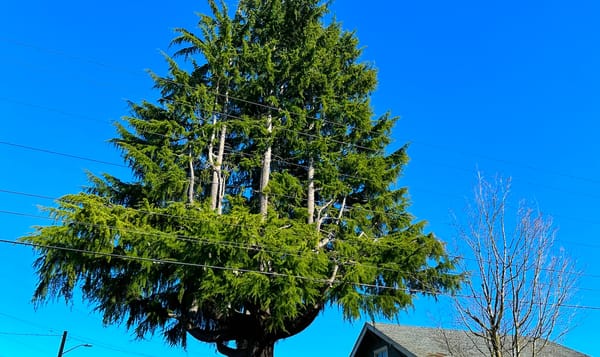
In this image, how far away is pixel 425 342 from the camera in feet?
55.0

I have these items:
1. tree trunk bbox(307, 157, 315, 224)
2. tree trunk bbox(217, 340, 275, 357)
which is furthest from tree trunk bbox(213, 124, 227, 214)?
tree trunk bbox(217, 340, 275, 357)

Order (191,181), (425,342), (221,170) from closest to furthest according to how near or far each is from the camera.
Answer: (191,181) → (221,170) → (425,342)

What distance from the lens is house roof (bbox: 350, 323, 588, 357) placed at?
15.6 m

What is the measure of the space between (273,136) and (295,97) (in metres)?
1.98

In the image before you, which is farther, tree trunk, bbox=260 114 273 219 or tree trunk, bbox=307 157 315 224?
tree trunk, bbox=307 157 315 224

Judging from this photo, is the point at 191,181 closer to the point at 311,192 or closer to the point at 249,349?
the point at 311,192

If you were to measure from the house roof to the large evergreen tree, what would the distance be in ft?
12.0

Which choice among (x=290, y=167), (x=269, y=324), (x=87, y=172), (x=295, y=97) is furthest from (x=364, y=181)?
(x=87, y=172)

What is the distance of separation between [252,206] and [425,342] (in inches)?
301

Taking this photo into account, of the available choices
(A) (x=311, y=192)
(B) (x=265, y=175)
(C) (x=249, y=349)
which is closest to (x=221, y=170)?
(B) (x=265, y=175)

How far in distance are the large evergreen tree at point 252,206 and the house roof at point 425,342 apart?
3.66 meters

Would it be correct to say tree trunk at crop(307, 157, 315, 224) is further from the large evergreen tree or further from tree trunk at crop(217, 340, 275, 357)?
tree trunk at crop(217, 340, 275, 357)

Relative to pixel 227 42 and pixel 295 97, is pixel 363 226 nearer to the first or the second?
pixel 295 97

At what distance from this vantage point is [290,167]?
1562 cm
